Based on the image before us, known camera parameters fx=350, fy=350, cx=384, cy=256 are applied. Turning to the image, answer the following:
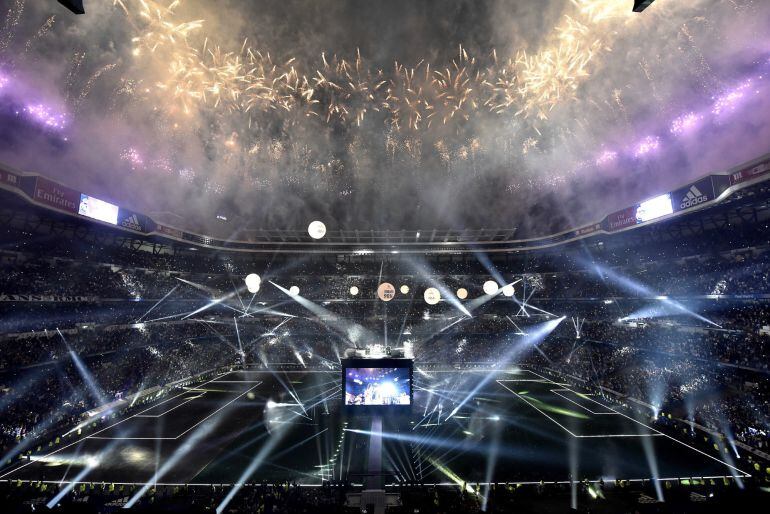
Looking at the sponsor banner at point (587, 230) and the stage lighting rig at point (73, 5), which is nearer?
the stage lighting rig at point (73, 5)

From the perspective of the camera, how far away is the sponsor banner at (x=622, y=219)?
28.6 meters

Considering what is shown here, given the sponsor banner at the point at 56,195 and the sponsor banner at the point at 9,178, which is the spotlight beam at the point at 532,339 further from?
the sponsor banner at the point at 9,178

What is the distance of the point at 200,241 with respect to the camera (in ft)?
137

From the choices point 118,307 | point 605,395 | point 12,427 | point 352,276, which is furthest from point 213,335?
point 605,395

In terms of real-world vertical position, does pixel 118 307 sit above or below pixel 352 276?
below

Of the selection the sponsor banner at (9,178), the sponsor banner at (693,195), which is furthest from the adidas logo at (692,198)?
the sponsor banner at (9,178)

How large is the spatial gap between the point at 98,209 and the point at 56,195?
11.8 feet

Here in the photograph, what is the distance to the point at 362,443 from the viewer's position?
59.9ft

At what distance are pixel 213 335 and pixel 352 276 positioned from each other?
18693mm

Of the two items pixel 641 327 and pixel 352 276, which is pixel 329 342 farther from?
pixel 641 327

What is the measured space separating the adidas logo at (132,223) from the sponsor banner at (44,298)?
22.7ft

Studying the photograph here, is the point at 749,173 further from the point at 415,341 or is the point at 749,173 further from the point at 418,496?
the point at 415,341

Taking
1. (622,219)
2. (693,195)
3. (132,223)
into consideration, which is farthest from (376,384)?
(132,223)

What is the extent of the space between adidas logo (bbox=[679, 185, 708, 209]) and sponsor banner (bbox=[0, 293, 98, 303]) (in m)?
45.7
